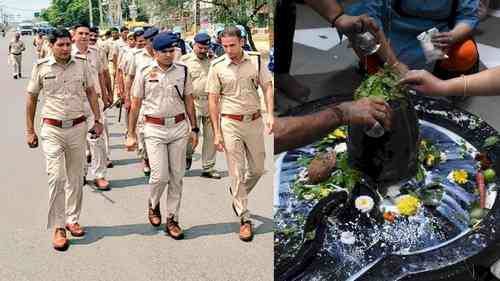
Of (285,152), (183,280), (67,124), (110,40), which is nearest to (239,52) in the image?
(67,124)

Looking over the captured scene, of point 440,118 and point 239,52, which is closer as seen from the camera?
point 440,118

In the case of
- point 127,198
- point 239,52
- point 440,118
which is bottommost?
point 127,198

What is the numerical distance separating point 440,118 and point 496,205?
29cm

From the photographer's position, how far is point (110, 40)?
13477 mm

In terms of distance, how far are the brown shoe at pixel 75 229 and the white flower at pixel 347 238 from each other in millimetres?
3585

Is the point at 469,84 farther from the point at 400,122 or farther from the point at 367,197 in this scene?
the point at 367,197

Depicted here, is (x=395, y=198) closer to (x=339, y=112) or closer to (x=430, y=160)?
(x=430, y=160)

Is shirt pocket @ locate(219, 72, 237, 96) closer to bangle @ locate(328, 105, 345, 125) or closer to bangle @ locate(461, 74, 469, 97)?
bangle @ locate(328, 105, 345, 125)

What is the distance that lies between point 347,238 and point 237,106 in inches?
123

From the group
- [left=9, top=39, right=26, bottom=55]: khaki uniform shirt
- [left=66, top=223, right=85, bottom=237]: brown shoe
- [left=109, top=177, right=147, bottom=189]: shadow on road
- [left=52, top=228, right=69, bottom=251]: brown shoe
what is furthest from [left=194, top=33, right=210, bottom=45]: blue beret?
[left=9, top=39, right=26, bottom=55]: khaki uniform shirt

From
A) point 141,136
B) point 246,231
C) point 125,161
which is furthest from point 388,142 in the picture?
point 125,161

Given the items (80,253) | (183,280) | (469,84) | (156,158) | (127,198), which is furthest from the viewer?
(127,198)

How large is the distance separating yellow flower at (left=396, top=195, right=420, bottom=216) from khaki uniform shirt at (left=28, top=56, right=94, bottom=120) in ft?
11.6

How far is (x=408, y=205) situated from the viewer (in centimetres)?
193
